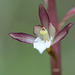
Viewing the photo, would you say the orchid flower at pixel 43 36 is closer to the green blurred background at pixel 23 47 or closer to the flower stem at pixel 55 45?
the flower stem at pixel 55 45

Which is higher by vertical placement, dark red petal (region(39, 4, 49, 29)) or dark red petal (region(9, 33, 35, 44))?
dark red petal (region(39, 4, 49, 29))

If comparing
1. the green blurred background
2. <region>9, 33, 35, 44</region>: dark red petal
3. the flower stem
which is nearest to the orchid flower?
<region>9, 33, 35, 44</region>: dark red petal

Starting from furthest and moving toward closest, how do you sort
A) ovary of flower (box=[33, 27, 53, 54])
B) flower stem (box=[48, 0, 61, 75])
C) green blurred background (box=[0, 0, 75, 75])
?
green blurred background (box=[0, 0, 75, 75]), flower stem (box=[48, 0, 61, 75]), ovary of flower (box=[33, 27, 53, 54])

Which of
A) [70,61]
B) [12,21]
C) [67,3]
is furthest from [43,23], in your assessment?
[67,3]

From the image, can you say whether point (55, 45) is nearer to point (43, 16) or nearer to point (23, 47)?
point (43, 16)

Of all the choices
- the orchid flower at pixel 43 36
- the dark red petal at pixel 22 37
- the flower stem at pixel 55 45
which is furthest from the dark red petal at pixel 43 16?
the flower stem at pixel 55 45

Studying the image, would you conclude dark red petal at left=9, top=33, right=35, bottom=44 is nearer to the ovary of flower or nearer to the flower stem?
the ovary of flower
